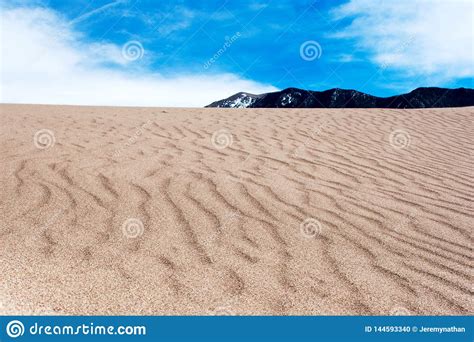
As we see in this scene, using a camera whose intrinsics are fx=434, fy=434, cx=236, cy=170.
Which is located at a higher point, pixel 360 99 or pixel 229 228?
pixel 360 99

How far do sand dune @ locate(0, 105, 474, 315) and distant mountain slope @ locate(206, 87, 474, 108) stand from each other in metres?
53.2

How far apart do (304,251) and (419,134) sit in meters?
5.81

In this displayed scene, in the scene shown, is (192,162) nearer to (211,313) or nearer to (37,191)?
(37,191)

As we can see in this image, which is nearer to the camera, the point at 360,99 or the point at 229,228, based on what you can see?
the point at 229,228

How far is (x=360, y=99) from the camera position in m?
105

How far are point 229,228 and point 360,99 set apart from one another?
108 metres

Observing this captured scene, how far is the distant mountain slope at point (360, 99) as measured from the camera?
81875mm

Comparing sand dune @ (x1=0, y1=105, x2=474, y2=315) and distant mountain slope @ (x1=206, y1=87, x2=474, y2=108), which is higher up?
distant mountain slope @ (x1=206, y1=87, x2=474, y2=108)

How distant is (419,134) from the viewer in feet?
25.5

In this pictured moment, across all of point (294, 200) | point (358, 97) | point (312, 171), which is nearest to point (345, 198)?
point (294, 200)

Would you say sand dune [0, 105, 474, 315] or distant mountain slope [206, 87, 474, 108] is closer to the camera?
sand dune [0, 105, 474, 315]

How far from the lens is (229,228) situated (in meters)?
3.13

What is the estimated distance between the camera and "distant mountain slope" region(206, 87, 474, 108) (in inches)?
3223

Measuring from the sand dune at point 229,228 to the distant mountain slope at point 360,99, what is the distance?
53.2 meters
